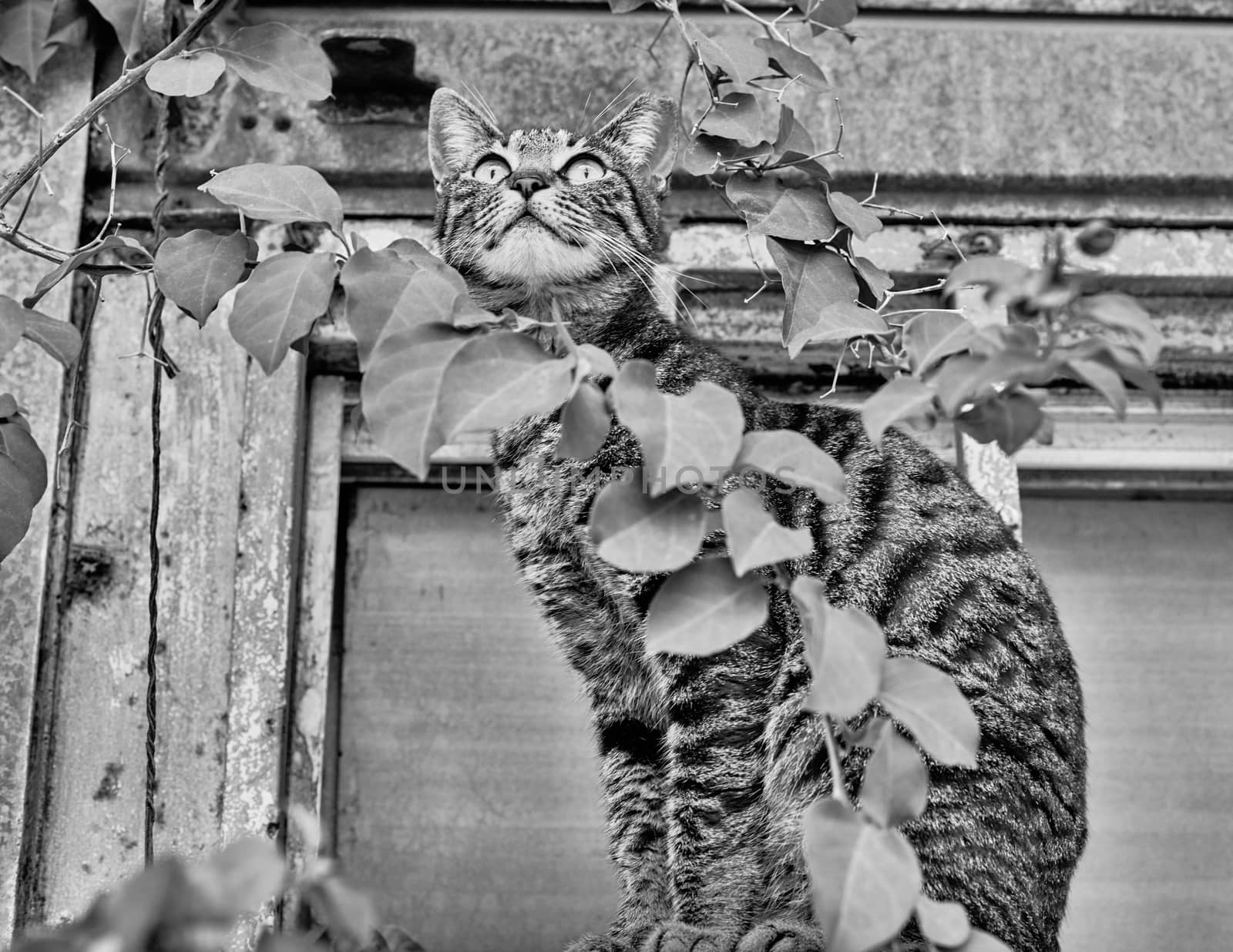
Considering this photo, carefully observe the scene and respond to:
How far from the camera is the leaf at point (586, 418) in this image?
1.44 m

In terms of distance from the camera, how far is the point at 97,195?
125 inches

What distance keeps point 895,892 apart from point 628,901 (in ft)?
4.88

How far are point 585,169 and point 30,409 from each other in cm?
132

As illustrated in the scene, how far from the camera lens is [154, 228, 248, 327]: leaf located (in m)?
1.83

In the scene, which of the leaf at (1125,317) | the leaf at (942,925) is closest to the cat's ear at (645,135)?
the leaf at (1125,317)

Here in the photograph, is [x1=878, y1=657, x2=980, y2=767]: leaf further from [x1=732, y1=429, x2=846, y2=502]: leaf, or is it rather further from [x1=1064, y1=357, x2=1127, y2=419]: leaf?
[x1=1064, y1=357, x2=1127, y2=419]: leaf

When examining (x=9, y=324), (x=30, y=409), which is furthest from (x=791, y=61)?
(x=30, y=409)

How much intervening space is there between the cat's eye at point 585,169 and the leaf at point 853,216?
984 mm

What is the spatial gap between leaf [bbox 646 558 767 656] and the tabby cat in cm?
91

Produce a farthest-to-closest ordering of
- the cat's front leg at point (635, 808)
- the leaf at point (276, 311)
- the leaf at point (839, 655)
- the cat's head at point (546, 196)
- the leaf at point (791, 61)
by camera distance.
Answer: the cat's head at point (546, 196)
the cat's front leg at point (635, 808)
the leaf at point (791, 61)
the leaf at point (276, 311)
the leaf at point (839, 655)

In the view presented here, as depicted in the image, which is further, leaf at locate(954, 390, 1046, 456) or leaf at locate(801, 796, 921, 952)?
leaf at locate(954, 390, 1046, 456)

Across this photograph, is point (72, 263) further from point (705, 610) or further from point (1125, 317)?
point (1125, 317)

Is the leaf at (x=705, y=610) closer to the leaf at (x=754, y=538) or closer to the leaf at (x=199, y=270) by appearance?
the leaf at (x=754, y=538)

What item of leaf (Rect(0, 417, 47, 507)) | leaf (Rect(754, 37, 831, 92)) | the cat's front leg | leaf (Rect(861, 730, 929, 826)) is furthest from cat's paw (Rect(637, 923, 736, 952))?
leaf (Rect(754, 37, 831, 92))
